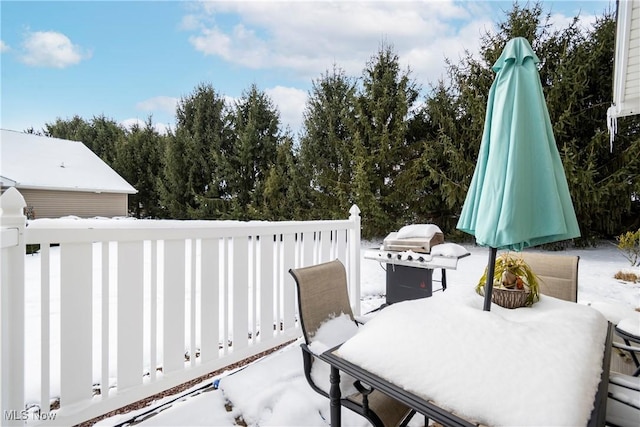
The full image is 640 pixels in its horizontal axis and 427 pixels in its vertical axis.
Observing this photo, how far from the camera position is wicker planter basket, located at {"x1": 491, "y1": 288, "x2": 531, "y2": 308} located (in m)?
1.52

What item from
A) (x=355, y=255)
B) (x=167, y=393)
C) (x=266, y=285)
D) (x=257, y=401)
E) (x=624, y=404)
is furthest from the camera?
(x=355, y=255)

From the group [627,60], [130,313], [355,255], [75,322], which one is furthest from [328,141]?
[75,322]

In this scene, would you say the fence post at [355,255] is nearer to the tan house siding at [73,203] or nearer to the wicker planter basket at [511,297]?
the wicker planter basket at [511,297]

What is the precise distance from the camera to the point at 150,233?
1996 mm

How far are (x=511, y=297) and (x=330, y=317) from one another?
1.02 m

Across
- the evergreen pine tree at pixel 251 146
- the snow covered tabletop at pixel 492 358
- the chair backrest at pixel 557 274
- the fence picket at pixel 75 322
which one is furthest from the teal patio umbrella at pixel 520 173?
the evergreen pine tree at pixel 251 146

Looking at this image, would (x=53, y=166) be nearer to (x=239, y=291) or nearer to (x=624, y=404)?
(x=239, y=291)

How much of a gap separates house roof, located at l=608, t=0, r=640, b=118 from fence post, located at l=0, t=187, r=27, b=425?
578cm

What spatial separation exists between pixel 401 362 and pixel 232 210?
33.0 ft

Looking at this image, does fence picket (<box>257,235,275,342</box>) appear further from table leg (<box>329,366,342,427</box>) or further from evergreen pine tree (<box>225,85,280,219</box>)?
evergreen pine tree (<box>225,85,280,219</box>)

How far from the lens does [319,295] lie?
185cm

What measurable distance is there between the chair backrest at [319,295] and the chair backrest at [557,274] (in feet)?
5.13

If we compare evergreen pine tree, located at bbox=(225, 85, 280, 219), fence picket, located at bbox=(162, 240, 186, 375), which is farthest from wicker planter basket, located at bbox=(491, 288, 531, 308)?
evergreen pine tree, located at bbox=(225, 85, 280, 219)

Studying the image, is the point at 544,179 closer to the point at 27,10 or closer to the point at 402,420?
the point at 402,420
